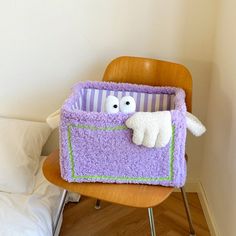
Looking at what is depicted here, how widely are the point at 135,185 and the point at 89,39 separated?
690 mm

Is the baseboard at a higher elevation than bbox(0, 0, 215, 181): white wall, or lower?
lower

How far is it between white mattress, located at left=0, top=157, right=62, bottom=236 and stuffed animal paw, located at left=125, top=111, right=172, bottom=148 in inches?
20.5

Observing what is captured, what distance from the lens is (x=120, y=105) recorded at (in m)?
1.21

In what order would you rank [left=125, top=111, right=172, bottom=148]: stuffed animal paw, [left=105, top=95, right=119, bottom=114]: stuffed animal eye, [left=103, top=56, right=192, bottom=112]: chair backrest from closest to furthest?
[left=125, top=111, right=172, bottom=148]: stuffed animal paw → [left=105, top=95, right=119, bottom=114]: stuffed animal eye → [left=103, top=56, right=192, bottom=112]: chair backrest

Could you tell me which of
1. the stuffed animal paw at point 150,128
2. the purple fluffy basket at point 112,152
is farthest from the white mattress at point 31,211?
the stuffed animal paw at point 150,128

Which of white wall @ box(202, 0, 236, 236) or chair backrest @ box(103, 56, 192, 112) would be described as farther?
chair backrest @ box(103, 56, 192, 112)

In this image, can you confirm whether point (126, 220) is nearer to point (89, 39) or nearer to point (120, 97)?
point (120, 97)

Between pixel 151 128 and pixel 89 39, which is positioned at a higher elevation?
pixel 89 39

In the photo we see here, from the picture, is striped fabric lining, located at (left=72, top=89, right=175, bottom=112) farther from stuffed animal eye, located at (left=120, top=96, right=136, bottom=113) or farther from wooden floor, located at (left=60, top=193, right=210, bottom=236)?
wooden floor, located at (left=60, top=193, right=210, bottom=236)

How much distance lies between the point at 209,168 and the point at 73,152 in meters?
0.75

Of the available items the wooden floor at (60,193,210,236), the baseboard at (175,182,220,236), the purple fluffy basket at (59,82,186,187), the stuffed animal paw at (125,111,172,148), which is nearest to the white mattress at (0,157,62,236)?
the wooden floor at (60,193,210,236)

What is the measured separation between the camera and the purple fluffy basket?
1.01 m

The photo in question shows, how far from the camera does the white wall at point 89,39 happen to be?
144 cm

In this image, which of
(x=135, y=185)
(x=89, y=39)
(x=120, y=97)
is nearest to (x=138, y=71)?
(x=120, y=97)
